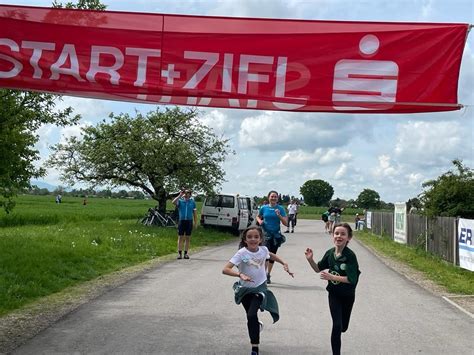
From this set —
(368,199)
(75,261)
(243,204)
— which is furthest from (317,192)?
(75,261)

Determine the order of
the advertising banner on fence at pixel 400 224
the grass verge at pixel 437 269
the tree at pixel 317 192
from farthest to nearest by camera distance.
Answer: the tree at pixel 317 192, the advertising banner on fence at pixel 400 224, the grass verge at pixel 437 269

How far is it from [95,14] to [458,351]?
518 centimetres

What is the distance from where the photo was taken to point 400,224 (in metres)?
25.0

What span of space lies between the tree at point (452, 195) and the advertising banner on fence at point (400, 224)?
5.22 m

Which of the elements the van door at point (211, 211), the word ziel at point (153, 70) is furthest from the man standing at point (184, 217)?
the van door at point (211, 211)

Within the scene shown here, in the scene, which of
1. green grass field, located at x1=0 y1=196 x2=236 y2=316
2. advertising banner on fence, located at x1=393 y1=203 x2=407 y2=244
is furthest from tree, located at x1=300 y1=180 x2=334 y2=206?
green grass field, located at x1=0 y1=196 x2=236 y2=316

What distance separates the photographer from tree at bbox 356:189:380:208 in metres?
106

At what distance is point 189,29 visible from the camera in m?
5.45

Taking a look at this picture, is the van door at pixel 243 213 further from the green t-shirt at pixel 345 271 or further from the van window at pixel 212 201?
the green t-shirt at pixel 345 271

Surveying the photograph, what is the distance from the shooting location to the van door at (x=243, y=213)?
90.4ft

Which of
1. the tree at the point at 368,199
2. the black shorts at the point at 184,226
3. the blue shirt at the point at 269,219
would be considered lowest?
the black shorts at the point at 184,226

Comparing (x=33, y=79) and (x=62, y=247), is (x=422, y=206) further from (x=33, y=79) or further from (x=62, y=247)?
(x=33, y=79)

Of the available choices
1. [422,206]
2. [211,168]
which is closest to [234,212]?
[211,168]

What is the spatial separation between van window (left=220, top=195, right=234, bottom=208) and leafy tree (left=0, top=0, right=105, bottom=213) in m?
15.5
